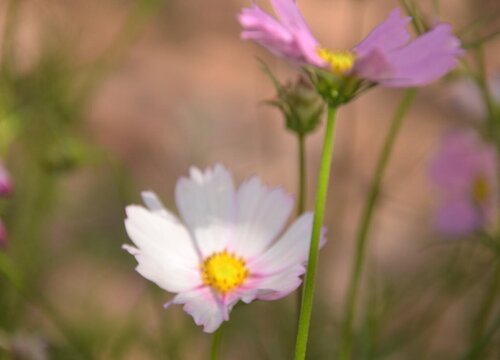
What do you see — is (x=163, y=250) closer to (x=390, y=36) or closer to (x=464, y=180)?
(x=390, y=36)

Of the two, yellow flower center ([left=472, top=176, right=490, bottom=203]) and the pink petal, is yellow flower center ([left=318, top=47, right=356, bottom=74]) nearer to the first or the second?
the pink petal

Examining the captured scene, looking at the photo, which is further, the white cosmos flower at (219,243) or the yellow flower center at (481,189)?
the yellow flower center at (481,189)

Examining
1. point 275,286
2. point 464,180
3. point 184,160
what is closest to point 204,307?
point 275,286

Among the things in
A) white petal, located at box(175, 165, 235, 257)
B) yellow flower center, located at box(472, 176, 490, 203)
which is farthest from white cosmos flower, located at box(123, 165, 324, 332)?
yellow flower center, located at box(472, 176, 490, 203)

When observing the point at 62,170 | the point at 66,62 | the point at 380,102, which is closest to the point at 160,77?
the point at 380,102

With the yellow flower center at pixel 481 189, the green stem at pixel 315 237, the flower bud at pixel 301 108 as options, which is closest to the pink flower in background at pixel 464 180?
the yellow flower center at pixel 481 189

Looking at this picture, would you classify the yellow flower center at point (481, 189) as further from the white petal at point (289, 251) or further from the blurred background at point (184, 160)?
the white petal at point (289, 251)

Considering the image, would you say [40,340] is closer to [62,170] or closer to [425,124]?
Answer: [62,170]
